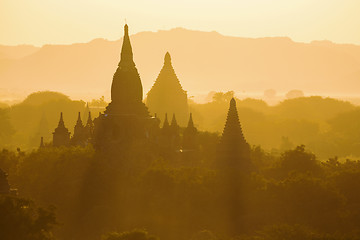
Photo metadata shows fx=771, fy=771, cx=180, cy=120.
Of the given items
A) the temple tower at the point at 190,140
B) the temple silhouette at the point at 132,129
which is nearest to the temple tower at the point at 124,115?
the temple silhouette at the point at 132,129

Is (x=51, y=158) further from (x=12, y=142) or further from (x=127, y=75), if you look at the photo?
(x=12, y=142)

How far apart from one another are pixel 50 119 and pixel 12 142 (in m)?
18.4

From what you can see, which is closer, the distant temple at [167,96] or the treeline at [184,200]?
the treeline at [184,200]

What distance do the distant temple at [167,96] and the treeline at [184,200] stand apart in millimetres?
44634

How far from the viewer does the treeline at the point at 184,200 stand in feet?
156

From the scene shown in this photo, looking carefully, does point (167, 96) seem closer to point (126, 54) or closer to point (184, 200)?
point (126, 54)

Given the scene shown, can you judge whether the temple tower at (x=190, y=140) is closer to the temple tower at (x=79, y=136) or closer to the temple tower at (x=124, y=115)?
the temple tower at (x=124, y=115)

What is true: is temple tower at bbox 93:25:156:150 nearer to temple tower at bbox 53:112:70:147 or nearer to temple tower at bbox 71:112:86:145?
temple tower at bbox 71:112:86:145

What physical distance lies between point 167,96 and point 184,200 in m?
54.0

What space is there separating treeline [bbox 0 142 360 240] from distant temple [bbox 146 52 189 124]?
4463 centimetres

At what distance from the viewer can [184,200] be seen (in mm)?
49250

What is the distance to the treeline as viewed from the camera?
156 feet

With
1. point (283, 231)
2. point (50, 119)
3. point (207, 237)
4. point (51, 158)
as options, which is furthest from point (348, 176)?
point (50, 119)

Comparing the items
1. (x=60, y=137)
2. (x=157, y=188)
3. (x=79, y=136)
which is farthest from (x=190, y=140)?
(x=157, y=188)
